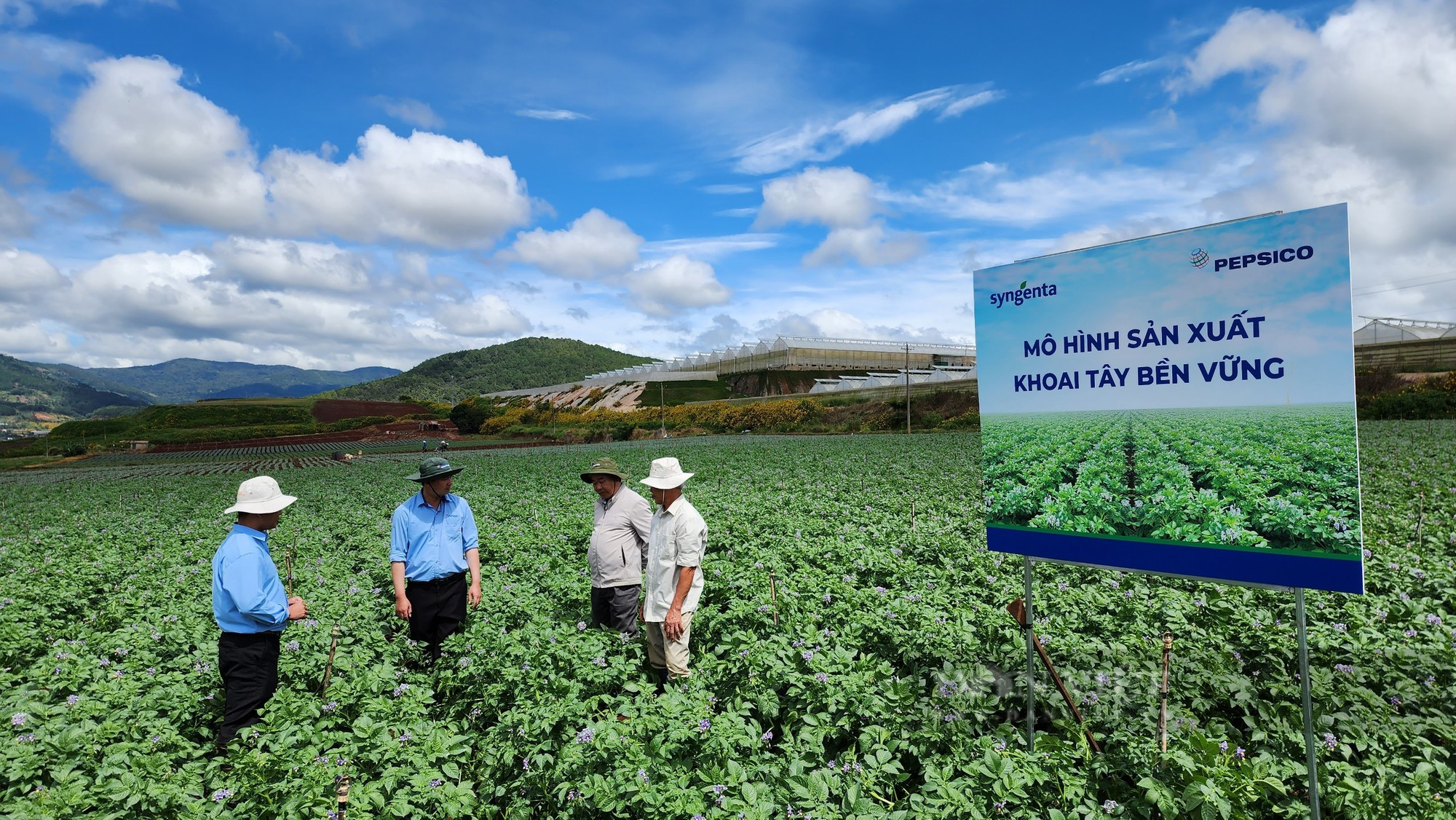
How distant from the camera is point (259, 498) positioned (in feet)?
14.1

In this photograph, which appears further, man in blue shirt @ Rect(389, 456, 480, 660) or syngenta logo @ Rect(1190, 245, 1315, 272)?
man in blue shirt @ Rect(389, 456, 480, 660)

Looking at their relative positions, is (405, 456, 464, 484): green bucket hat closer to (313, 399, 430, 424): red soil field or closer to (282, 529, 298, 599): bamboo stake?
(282, 529, 298, 599): bamboo stake

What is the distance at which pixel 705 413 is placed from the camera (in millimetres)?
66500

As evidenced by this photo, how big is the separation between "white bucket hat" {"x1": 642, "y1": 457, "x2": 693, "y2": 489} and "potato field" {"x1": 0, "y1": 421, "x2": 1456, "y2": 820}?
4.00ft

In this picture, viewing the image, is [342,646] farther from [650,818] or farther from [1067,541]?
[1067,541]

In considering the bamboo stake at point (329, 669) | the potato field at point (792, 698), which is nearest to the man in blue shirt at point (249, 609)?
the potato field at point (792, 698)

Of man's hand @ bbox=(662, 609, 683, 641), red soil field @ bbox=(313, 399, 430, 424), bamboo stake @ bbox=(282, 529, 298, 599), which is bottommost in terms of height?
bamboo stake @ bbox=(282, 529, 298, 599)

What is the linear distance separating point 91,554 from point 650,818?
11123 millimetres

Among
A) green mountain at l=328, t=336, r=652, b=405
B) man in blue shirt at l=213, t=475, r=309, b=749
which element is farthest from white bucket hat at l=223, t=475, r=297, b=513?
green mountain at l=328, t=336, r=652, b=405

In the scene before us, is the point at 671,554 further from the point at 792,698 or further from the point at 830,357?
the point at 830,357

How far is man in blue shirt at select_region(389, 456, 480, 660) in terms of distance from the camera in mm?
5492

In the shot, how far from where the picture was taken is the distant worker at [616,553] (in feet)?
18.7

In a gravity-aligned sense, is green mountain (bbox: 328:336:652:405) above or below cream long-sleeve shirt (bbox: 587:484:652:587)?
above

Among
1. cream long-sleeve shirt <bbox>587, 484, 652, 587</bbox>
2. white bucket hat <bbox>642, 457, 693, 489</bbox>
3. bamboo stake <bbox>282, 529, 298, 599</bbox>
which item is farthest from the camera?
bamboo stake <bbox>282, 529, 298, 599</bbox>
